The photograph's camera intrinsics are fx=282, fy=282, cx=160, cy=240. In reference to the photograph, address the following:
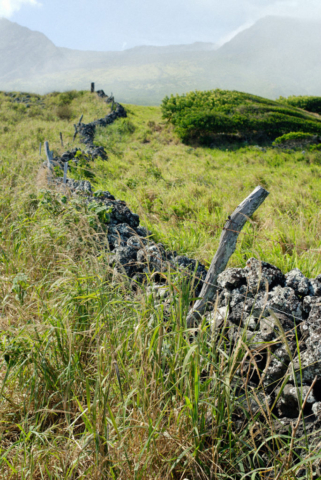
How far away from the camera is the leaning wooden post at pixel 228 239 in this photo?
7.13ft

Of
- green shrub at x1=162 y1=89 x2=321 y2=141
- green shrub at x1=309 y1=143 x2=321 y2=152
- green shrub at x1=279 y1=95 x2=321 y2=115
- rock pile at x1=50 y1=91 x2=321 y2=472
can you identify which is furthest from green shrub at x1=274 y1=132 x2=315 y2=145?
rock pile at x1=50 y1=91 x2=321 y2=472

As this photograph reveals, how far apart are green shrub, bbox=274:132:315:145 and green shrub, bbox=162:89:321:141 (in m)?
1.34

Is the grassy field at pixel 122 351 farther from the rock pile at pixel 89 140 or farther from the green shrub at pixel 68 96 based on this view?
the green shrub at pixel 68 96

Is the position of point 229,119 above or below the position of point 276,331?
above

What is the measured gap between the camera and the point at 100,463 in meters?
1.28

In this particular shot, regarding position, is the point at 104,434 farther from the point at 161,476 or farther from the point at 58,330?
the point at 58,330

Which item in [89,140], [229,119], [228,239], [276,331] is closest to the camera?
[276,331]

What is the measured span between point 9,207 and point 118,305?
140 inches

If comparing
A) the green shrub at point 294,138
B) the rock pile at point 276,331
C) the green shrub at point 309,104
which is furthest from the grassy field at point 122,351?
the green shrub at point 309,104

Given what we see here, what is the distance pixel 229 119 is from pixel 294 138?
382 cm

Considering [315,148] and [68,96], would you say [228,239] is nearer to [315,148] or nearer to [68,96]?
[315,148]

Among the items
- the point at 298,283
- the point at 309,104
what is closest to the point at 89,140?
the point at 298,283

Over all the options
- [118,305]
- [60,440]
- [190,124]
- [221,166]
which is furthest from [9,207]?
[190,124]

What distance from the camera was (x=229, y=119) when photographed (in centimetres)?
1653
